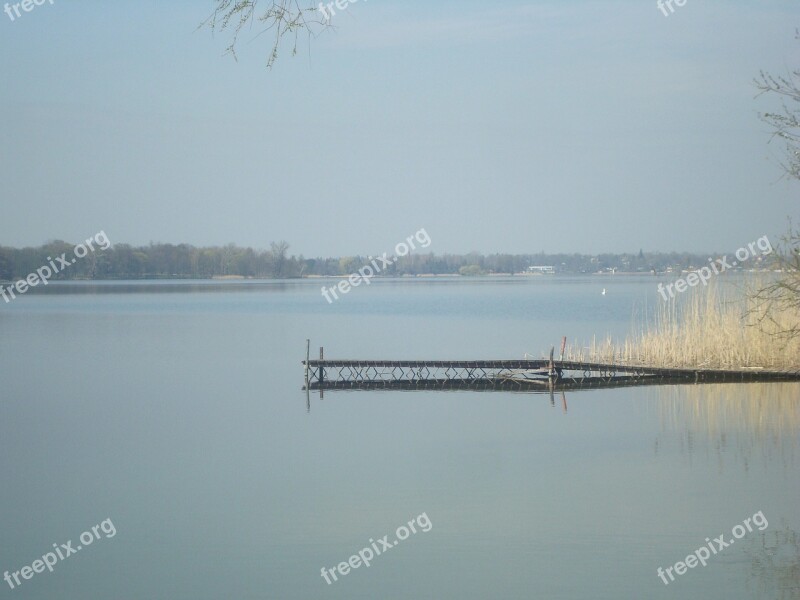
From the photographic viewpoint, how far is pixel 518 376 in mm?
25219

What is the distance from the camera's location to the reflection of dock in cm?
2361

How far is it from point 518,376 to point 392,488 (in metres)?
12.1

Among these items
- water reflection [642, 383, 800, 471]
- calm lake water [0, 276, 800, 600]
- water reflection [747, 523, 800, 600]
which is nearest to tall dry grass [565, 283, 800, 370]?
water reflection [642, 383, 800, 471]

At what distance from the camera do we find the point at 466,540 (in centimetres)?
1111

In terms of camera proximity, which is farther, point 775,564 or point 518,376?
point 518,376

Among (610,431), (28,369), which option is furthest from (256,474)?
(28,369)

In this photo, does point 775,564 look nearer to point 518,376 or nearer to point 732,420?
point 732,420

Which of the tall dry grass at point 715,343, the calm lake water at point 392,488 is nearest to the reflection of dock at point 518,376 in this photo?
the tall dry grass at point 715,343

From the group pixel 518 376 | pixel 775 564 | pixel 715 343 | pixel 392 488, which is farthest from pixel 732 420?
pixel 775 564

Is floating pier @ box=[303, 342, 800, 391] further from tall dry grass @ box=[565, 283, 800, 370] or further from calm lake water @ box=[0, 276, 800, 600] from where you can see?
calm lake water @ box=[0, 276, 800, 600]

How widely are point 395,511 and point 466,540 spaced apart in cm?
147

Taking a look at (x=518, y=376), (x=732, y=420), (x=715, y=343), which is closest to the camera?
(x=732, y=420)

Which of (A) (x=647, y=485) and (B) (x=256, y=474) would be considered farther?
Answer: (B) (x=256, y=474)

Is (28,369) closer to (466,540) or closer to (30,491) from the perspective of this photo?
(30,491)
